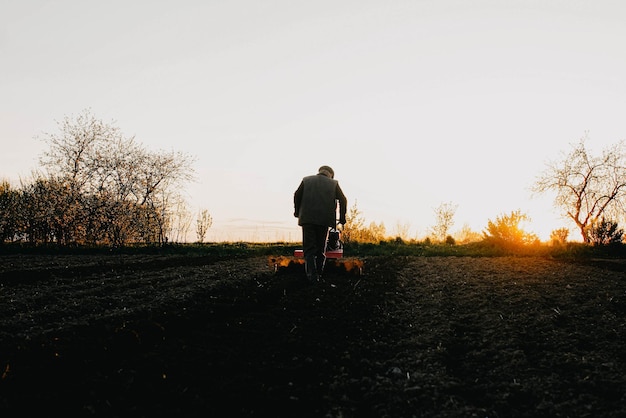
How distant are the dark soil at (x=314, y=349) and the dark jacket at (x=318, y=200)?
1.21 m

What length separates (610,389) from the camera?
3650mm

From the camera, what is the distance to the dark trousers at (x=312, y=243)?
8891 millimetres

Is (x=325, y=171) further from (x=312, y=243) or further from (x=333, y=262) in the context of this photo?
(x=333, y=262)

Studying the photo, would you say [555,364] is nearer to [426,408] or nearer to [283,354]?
[426,408]

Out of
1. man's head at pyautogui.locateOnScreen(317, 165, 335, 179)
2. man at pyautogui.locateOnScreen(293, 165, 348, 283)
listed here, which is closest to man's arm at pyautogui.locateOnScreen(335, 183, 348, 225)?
man at pyautogui.locateOnScreen(293, 165, 348, 283)

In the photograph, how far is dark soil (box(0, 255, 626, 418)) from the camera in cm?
344

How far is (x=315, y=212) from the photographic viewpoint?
884 cm

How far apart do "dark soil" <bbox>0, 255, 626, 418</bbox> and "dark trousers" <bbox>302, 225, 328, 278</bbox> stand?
444 millimetres

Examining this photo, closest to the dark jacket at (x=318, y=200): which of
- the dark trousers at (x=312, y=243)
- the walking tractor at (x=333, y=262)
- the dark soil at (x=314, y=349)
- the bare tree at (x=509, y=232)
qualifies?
the dark trousers at (x=312, y=243)

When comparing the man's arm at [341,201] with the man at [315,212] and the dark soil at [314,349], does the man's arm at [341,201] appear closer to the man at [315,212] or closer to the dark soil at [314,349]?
the man at [315,212]

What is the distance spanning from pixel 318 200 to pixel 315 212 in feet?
0.77

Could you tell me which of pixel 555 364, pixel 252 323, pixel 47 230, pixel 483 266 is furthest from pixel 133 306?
pixel 47 230

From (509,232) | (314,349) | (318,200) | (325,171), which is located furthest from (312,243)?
(509,232)

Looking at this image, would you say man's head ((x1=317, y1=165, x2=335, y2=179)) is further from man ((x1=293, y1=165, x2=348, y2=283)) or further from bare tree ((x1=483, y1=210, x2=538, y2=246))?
bare tree ((x1=483, y1=210, x2=538, y2=246))
